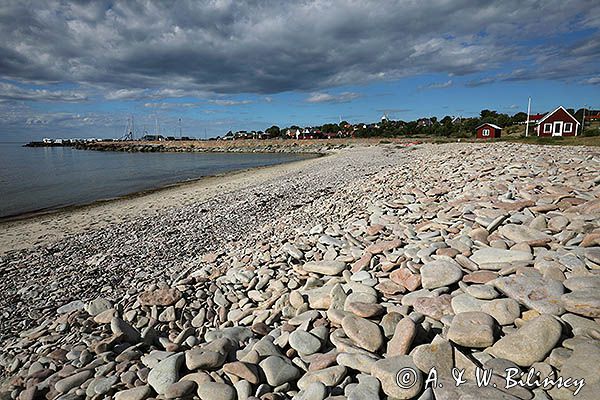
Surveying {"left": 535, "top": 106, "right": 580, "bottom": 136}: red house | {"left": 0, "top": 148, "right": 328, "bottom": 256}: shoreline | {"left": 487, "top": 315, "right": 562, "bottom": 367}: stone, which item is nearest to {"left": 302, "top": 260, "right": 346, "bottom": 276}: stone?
{"left": 487, "top": 315, "right": 562, "bottom": 367}: stone

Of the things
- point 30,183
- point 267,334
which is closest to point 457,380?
point 267,334

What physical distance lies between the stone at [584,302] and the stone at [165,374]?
137 inches

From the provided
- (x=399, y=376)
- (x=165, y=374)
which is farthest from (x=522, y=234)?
(x=165, y=374)

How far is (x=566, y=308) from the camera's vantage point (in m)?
2.95

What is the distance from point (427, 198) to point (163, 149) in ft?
329

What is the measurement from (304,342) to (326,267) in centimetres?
162

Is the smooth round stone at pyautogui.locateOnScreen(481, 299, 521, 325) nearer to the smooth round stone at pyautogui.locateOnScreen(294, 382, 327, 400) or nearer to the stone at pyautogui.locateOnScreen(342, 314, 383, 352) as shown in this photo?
the stone at pyautogui.locateOnScreen(342, 314, 383, 352)

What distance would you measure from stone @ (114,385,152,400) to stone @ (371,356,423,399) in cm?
187

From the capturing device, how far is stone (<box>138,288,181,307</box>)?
4.91 meters

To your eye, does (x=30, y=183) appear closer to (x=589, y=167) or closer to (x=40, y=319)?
(x=40, y=319)

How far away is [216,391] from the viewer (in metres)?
2.72

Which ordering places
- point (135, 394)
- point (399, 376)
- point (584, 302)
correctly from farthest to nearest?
point (584, 302) → point (135, 394) → point (399, 376)

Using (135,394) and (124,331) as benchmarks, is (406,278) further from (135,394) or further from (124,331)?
(124,331)

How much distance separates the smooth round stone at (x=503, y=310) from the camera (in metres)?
2.97
